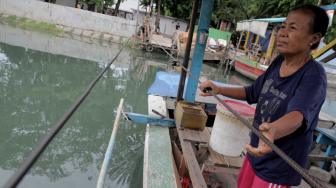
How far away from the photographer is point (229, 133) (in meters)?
3.25

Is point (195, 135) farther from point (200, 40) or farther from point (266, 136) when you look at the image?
point (266, 136)

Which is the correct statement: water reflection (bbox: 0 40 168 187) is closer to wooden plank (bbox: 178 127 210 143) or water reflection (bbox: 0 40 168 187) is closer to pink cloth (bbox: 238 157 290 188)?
wooden plank (bbox: 178 127 210 143)

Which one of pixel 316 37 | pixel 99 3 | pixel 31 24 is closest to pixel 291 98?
pixel 316 37

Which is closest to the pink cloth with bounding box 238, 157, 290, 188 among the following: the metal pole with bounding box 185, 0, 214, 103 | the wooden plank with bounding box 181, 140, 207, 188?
the wooden plank with bounding box 181, 140, 207, 188

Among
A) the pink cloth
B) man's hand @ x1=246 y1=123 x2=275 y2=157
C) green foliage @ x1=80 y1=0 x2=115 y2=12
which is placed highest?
green foliage @ x1=80 y1=0 x2=115 y2=12

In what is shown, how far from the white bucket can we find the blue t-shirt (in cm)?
144

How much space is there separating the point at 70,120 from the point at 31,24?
17.6 m

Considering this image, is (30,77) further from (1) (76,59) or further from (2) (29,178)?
(2) (29,178)

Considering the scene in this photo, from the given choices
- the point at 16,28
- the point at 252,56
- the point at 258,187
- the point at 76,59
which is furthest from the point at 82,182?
the point at 16,28

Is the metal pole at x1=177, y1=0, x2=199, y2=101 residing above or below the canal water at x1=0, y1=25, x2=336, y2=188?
above

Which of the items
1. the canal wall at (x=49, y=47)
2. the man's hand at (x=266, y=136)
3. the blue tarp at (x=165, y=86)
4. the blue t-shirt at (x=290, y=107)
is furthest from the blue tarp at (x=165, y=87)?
the canal wall at (x=49, y=47)

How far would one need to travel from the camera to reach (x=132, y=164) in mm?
5160

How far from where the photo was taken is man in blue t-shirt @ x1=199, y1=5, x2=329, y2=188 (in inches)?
50.0

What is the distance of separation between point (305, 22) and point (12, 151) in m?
4.81
